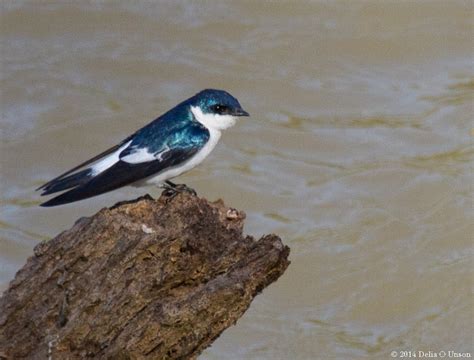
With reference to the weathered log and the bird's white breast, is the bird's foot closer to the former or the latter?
the bird's white breast

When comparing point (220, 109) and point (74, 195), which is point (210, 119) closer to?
point (220, 109)

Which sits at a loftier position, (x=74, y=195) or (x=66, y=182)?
(x=66, y=182)

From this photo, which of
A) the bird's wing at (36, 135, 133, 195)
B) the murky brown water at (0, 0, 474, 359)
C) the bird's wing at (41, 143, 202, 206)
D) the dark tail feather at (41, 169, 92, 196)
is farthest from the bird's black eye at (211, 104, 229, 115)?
the murky brown water at (0, 0, 474, 359)

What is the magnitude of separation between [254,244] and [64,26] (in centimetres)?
857

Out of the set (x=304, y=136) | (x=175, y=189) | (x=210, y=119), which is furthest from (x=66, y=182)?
(x=304, y=136)

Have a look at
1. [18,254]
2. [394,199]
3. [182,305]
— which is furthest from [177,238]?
[394,199]

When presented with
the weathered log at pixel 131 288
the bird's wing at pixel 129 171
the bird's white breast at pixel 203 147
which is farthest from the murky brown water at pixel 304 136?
the weathered log at pixel 131 288

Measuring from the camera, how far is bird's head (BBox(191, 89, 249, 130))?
671cm

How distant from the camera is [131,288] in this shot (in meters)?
5.29

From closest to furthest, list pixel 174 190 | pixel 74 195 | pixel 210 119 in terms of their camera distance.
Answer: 1. pixel 174 190
2. pixel 74 195
3. pixel 210 119

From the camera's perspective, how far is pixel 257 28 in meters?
13.5

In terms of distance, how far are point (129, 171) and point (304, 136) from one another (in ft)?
18.1

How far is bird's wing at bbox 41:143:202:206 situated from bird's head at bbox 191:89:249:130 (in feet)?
0.81

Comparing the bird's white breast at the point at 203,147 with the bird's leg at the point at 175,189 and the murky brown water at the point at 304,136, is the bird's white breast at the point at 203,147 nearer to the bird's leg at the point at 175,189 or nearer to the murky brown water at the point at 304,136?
the bird's leg at the point at 175,189
